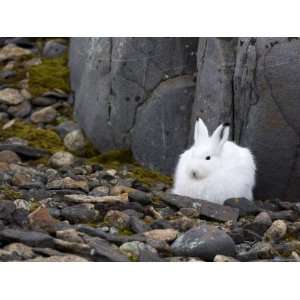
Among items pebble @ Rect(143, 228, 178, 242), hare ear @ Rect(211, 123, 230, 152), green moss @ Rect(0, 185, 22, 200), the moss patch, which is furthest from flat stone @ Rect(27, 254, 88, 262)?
the moss patch

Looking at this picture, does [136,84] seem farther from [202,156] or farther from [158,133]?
[202,156]

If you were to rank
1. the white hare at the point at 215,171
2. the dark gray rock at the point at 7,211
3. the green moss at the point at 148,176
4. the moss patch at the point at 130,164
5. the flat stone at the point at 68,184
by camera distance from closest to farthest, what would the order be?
1. the dark gray rock at the point at 7,211
2. the flat stone at the point at 68,184
3. the white hare at the point at 215,171
4. the green moss at the point at 148,176
5. the moss patch at the point at 130,164

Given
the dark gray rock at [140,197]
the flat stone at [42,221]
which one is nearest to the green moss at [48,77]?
the dark gray rock at [140,197]

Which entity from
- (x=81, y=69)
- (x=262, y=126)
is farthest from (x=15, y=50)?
(x=262, y=126)

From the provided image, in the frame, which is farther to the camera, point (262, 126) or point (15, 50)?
point (15, 50)

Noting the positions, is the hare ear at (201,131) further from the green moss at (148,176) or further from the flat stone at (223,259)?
the flat stone at (223,259)

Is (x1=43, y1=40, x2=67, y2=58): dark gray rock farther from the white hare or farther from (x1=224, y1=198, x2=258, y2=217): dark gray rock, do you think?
(x1=224, y1=198, x2=258, y2=217): dark gray rock
